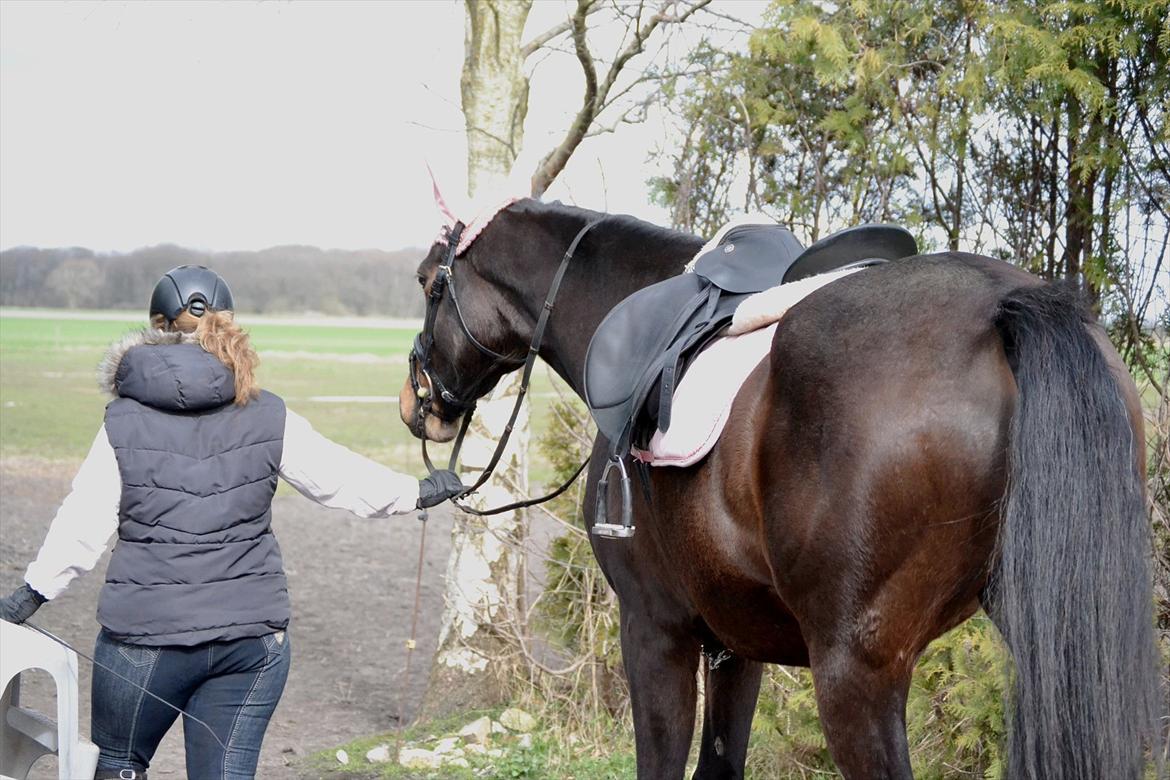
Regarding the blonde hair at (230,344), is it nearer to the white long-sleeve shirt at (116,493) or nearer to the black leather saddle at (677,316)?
the white long-sleeve shirt at (116,493)

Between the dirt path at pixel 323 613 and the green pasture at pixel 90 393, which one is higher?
the green pasture at pixel 90 393

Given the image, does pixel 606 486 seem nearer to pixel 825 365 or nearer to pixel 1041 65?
pixel 825 365

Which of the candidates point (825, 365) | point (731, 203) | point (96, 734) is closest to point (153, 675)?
point (96, 734)

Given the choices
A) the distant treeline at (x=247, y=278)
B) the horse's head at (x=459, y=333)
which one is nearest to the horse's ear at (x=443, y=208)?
the horse's head at (x=459, y=333)

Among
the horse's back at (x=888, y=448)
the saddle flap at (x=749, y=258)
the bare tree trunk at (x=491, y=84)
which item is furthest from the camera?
the bare tree trunk at (x=491, y=84)

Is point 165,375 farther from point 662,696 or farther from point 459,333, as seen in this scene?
point 662,696

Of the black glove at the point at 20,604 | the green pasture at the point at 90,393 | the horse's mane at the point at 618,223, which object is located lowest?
the green pasture at the point at 90,393

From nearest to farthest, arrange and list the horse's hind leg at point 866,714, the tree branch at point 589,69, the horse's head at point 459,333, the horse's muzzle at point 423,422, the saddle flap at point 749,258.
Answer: the horse's hind leg at point 866,714
the saddle flap at point 749,258
the horse's head at point 459,333
the horse's muzzle at point 423,422
the tree branch at point 589,69

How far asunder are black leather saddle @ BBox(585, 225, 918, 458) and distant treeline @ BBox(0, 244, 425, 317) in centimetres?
130

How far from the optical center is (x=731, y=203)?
5.13m

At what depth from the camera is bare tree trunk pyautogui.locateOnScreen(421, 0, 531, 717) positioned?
5805 mm

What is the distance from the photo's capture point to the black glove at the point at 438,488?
10.9 feet

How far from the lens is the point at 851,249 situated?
2703 mm

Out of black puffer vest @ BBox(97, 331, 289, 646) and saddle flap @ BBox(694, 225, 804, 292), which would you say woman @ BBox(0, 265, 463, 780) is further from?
saddle flap @ BBox(694, 225, 804, 292)
